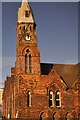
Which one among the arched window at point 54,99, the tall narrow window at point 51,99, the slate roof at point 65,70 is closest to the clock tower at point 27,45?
the slate roof at point 65,70

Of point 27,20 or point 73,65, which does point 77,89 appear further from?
point 27,20

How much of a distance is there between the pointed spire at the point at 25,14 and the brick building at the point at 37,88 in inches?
30.2

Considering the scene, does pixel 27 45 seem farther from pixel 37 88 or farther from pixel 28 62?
pixel 37 88

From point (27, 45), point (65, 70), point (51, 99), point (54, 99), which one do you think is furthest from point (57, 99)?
point (27, 45)

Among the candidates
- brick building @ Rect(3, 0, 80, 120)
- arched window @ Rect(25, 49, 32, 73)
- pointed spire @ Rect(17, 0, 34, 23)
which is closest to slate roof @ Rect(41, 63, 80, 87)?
brick building @ Rect(3, 0, 80, 120)

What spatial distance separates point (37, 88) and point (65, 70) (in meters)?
7.92

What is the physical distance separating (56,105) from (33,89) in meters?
4.38

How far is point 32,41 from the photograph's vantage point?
46531 millimetres

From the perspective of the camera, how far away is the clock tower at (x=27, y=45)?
148 feet

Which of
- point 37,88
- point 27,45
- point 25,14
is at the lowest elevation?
point 37,88

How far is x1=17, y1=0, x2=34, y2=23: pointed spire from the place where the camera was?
48375mm

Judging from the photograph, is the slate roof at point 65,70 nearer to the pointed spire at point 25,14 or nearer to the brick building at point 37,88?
the brick building at point 37,88

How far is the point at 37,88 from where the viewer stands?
146ft

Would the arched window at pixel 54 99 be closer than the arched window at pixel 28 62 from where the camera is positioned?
Yes
